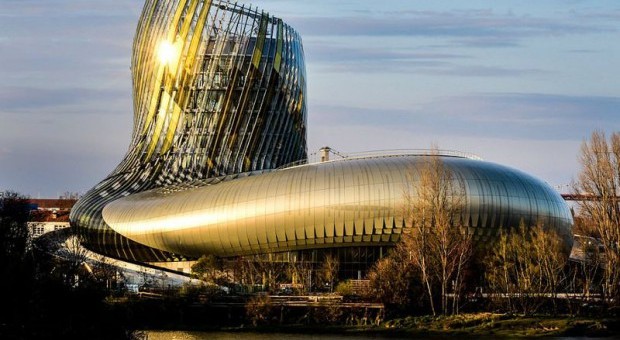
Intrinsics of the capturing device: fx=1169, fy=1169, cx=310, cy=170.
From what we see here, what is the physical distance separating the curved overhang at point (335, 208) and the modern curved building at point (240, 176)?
0.10 meters

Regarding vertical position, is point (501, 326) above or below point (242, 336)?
above

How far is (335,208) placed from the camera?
266 feet

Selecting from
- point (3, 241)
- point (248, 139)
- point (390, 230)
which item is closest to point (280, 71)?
point (248, 139)

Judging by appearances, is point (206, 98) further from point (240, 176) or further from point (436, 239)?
point (436, 239)

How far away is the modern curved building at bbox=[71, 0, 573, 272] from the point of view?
3194 inches

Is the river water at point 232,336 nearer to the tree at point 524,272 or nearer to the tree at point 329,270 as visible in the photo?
the tree at point 524,272

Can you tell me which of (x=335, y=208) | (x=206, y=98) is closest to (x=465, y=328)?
(x=335, y=208)

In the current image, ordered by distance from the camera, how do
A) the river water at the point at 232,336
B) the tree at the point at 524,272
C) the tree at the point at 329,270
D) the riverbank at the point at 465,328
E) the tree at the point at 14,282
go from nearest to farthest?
the tree at the point at 14,282 → the river water at the point at 232,336 → the riverbank at the point at 465,328 → the tree at the point at 524,272 → the tree at the point at 329,270

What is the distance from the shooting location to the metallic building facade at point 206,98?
346 ft

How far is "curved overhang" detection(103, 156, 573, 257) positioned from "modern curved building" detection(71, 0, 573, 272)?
97mm

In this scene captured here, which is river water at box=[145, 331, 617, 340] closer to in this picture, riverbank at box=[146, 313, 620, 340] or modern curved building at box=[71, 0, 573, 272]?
riverbank at box=[146, 313, 620, 340]

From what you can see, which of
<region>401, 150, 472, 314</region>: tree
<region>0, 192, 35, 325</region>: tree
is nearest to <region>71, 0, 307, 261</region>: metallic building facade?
<region>401, 150, 472, 314</region>: tree

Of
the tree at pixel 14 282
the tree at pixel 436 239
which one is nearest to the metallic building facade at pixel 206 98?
the tree at pixel 436 239

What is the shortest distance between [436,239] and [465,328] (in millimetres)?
7234
